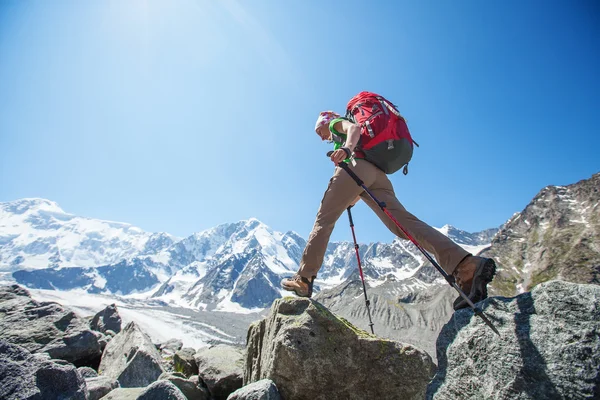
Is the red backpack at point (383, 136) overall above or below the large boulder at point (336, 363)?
above

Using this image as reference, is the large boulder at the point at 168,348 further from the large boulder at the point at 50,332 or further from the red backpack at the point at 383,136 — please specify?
the red backpack at the point at 383,136

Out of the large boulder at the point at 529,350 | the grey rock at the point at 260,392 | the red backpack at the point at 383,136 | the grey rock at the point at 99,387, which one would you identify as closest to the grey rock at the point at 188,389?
the grey rock at the point at 99,387

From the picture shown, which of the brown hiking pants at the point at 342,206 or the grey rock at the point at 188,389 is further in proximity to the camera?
the grey rock at the point at 188,389

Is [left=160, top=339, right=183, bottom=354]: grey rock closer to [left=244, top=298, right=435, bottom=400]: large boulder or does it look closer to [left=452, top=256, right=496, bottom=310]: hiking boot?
[left=244, top=298, right=435, bottom=400]: large boulder

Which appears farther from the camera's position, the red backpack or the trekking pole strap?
the red backpack

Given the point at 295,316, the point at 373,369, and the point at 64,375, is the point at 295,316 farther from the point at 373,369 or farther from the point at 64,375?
the point at 64,375

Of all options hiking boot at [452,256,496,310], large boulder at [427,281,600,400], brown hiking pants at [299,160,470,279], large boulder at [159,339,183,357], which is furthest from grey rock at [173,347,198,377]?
large boulder at [159,339,183,357]

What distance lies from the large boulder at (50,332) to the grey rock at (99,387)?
3533 mm

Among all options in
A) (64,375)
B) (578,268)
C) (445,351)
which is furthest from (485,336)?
(578,268)

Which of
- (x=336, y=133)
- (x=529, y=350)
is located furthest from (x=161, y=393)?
(x=336, y=133)

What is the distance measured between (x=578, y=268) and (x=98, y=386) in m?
189

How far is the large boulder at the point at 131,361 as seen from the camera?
23.2 feet

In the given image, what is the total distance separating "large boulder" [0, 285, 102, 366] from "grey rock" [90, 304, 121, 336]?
7774 millimetres

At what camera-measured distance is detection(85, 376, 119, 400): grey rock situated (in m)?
5.07
